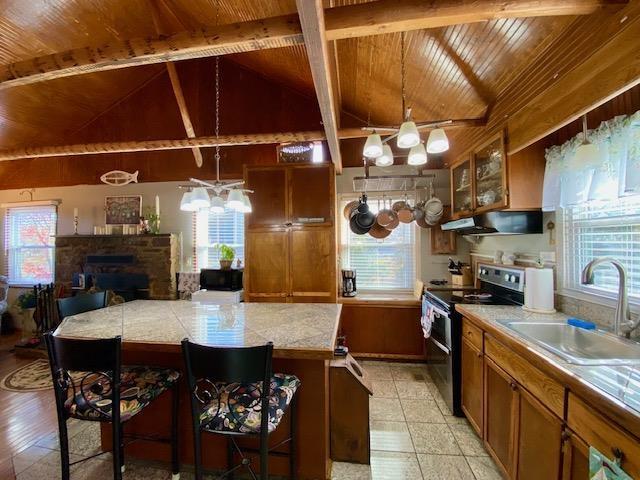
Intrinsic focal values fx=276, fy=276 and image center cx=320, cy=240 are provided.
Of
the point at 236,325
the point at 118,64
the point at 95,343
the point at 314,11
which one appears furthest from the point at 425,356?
the point at 118,64

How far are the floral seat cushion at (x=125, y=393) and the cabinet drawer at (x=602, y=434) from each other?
6.05 feet

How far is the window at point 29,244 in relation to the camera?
4750 mm

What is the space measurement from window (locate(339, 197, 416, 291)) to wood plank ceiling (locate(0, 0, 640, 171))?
1.07m

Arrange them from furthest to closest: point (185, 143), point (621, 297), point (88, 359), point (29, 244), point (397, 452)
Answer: point (29, 244), point (185, 143), point (397, 452), point (621, 297), point (88, 359)

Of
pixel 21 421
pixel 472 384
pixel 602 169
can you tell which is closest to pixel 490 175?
pixel 602 169

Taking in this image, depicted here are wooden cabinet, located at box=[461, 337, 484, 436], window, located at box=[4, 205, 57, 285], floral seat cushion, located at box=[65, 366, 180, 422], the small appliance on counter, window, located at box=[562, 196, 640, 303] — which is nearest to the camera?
floral seat cushion, located at box=[65, 366, 180, 422]

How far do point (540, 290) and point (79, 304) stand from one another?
3.39 metres

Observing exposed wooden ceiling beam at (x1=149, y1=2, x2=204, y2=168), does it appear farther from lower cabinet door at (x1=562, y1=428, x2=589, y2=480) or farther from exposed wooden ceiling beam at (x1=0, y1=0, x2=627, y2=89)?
lower cabinet door at (x1=562, y1=428, x2=589, y2=480)

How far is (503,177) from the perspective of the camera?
2061 millimetres

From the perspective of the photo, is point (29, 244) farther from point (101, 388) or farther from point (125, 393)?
point (125, 393)

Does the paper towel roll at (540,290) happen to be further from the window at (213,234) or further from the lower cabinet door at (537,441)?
the window at (213,234)

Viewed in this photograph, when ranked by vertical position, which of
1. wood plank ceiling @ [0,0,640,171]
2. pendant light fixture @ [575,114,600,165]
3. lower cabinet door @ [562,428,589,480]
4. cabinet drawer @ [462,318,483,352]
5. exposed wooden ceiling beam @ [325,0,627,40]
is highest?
wood plank ceiling @ [0,0,640,171]

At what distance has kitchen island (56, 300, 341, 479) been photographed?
4.68 ft

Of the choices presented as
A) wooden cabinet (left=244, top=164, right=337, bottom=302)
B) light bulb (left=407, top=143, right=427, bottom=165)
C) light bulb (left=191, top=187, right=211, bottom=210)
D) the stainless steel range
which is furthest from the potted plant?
light bulb (left=407, top=143, right=427, bottom=165)
